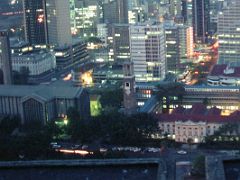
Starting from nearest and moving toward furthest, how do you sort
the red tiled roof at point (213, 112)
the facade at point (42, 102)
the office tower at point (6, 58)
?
the red tiled roof at point (213, 112)
the facade at point (42, 102)
the office tower at point (6, 58)

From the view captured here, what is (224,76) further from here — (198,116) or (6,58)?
(6,58)

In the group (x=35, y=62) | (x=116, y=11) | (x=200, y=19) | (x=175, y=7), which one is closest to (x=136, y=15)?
(x=116, y=11)

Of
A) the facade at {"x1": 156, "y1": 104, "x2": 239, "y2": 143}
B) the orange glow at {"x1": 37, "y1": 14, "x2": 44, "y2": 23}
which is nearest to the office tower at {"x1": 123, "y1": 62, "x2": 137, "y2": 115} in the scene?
the facade at {"x1": 156, "y1": 104, "x2": 239, "y2": 143}

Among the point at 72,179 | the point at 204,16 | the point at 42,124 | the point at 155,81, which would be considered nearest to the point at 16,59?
the point at 155,81

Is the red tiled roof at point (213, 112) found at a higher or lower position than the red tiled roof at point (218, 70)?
lower

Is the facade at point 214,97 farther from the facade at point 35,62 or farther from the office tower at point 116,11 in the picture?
the office tower at point 116,11

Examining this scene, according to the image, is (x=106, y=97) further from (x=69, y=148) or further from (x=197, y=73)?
(x=197, y=73)

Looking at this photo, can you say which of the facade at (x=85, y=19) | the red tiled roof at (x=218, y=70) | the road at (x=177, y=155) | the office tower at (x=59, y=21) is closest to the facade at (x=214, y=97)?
the red tiled roof at (x=218, y=70)
